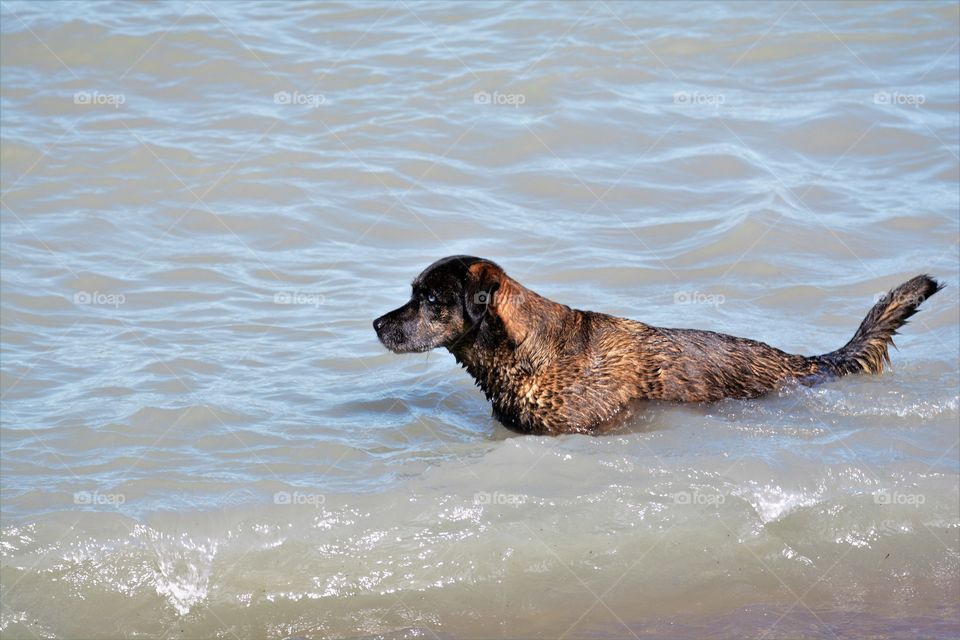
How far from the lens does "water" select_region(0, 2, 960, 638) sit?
20.3 feet

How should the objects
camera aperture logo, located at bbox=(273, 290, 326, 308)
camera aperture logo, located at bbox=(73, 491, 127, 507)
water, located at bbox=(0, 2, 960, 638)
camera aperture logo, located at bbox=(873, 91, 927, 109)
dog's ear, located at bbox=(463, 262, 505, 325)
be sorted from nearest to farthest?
water, located at bbox=(0, 2, 960, 638) → camera aperture logo, located at bbox=(73, 491, 127, 507) → dog's ear, located at bbox=(463, 262, 505, 325) → camera aperture logo, located at bbox=(273, 290, 326, 308) → camera aperture logo, located at bbox=(873, 91, 927, 109)

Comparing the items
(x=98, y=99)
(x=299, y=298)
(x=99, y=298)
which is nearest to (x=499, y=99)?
(x=98, y=99)

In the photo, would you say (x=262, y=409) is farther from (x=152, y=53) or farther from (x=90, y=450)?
(x=152, y=53)

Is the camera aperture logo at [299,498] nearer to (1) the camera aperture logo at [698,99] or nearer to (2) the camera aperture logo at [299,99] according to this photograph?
(2) the camera aperture logo at [299,99]

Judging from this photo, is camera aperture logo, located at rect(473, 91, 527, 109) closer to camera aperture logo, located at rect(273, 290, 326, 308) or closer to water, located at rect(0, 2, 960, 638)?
water, located at rect(0, 2, 960, 638)

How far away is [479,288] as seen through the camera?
7699 mm

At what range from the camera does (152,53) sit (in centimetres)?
1530

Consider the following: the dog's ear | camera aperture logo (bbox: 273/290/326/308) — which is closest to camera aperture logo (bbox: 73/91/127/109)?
camera aperture logo (bbox: 273/290/326/308)

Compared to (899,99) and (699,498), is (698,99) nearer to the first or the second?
(899,99)

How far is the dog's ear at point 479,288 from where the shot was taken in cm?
770

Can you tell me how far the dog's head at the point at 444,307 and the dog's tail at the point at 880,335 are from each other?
2.55 meters

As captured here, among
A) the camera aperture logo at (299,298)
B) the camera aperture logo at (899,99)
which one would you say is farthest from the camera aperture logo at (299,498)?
the camera aperture logo at (899,99)

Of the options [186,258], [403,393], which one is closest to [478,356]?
[403,393]

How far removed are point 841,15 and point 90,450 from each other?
13670 mm
